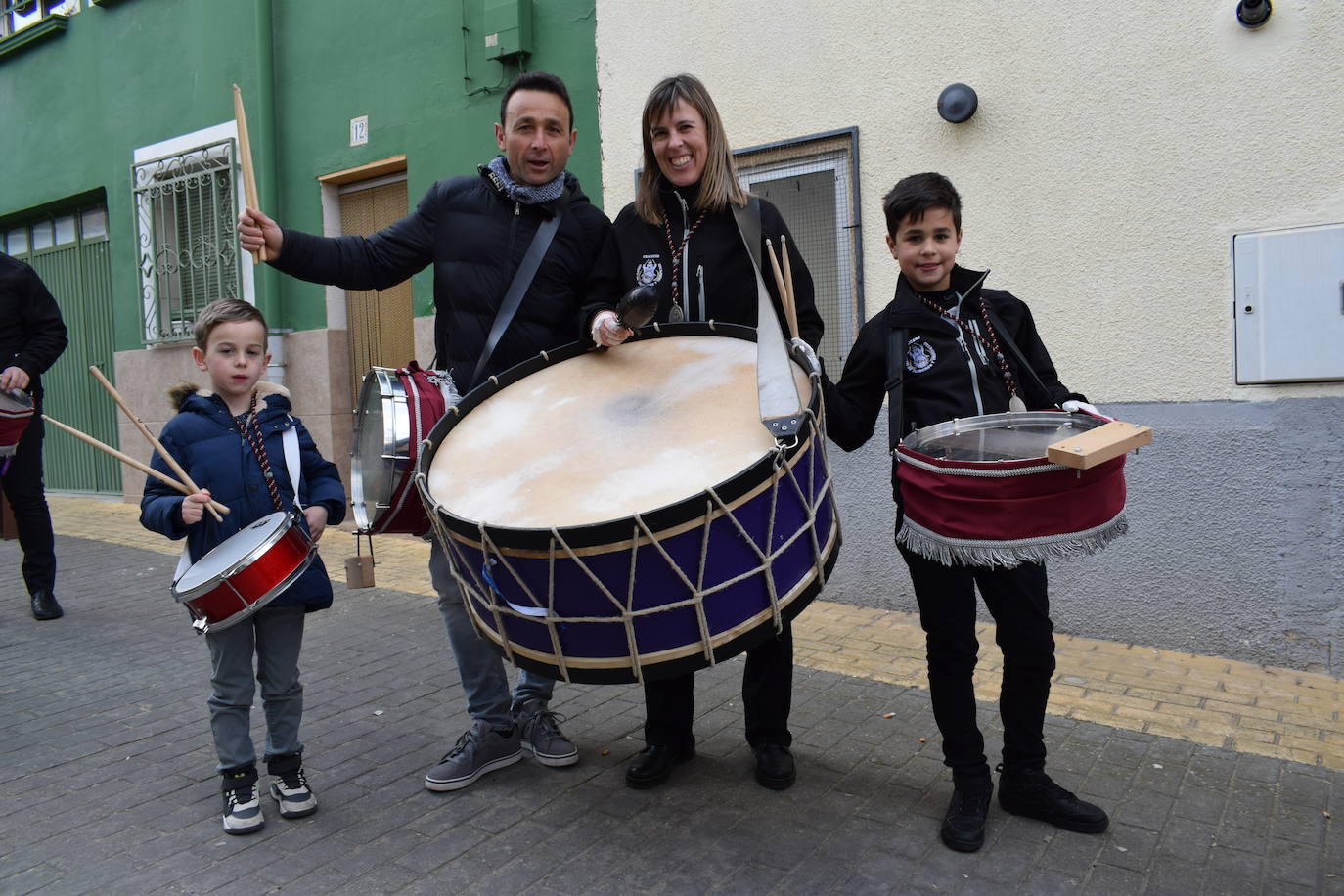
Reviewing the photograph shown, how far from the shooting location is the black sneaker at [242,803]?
2842mm

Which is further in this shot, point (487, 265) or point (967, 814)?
point (487, 265)

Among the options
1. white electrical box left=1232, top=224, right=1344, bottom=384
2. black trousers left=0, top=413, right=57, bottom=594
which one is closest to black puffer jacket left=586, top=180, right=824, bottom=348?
white electrical box left=1232, top=224, right=1344, bottom=384

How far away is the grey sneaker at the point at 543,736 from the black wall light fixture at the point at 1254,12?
380 cm

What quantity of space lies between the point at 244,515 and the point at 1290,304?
396 centimetres

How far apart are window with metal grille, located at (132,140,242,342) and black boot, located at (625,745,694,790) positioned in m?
6.53

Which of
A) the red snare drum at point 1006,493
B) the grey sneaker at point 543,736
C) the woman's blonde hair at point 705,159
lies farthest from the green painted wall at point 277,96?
the red snare drum at point 1006,493

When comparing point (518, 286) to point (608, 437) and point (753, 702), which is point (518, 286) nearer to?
point (608, 437)

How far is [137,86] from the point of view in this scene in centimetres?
880

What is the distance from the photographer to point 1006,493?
232 centimetres

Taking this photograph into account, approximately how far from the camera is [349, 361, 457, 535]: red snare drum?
2779mm

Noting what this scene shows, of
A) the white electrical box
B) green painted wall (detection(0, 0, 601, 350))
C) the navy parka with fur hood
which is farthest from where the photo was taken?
green painted wall (detection(0, 0, 601, 350))

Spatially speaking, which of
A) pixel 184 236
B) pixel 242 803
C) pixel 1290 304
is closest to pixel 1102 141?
pixel 1290 304

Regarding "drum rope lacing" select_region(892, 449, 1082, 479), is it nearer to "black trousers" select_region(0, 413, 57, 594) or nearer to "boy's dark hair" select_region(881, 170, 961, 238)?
"boy's dark hair" select_region(881, 170, 961, 238)

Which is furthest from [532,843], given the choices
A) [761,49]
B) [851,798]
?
[761,49]
